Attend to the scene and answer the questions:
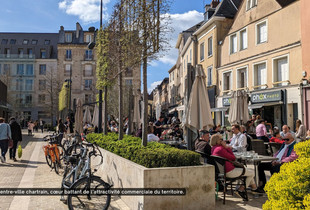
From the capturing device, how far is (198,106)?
7.46 metres

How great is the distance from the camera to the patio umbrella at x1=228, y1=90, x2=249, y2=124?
44.3 feet

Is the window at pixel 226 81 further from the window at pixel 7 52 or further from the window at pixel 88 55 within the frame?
the window at pixel 7 52

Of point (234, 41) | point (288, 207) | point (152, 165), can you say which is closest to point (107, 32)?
point (152, 165)

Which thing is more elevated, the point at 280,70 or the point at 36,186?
the point at 280,70

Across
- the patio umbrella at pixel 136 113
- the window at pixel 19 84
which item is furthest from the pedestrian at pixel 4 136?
the window at pixel 19 84

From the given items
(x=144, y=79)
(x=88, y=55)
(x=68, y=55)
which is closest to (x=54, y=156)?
(x=144, y=79)

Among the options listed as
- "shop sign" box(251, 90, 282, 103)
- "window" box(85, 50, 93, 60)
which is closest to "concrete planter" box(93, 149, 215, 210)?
"shop sign" box(251, 90, 282, 103)

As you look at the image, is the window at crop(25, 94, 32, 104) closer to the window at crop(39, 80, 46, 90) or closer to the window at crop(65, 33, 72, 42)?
the window at crop(39, 80, 46, 90)

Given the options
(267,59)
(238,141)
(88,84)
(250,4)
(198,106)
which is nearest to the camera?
(198,106)

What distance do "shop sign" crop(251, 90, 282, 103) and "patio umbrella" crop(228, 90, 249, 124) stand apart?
5.20 m

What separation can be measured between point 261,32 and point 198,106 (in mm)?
15546

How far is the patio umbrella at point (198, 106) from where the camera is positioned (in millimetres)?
7316

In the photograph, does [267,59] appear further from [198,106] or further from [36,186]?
[36,186]

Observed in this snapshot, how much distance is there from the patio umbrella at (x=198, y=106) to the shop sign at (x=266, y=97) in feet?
40.3
